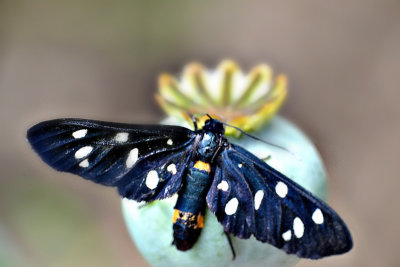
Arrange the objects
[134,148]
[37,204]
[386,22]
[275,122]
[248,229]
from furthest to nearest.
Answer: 1. [386,22]
2. [37,204]
3. [275,122]
4. [134,148]
5. [248,229]

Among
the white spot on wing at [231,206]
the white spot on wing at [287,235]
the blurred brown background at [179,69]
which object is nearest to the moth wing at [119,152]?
the white spot on wing at [231,206]

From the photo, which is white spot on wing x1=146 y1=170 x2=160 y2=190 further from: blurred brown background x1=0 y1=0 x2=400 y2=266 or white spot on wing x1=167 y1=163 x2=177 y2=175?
blurred brown background x1=0 y1=0 x2=400 y2=266

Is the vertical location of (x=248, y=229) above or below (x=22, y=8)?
below

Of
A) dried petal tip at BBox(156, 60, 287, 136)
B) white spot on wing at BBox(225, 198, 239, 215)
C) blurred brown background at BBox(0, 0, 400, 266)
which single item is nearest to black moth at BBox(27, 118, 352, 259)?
white spot on wing at BBox(225, 198, 239, 215)

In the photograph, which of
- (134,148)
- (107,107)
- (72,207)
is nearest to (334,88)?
(107,107)

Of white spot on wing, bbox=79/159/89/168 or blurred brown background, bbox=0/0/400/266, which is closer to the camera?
white spot on wing, bbox=79/159/89/168

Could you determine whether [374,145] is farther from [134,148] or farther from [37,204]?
[134,148]

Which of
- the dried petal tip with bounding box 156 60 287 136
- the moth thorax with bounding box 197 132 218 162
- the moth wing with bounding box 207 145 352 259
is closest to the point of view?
the moth wing with bounding box 207 145 352 259

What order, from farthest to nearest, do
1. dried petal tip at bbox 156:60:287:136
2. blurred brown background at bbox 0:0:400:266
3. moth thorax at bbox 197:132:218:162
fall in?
blurred brown background at bbox 0:0:400:266, dried petal tip at bbox 156:60:287:136, moth thorax at bbox 197:132:218:162
